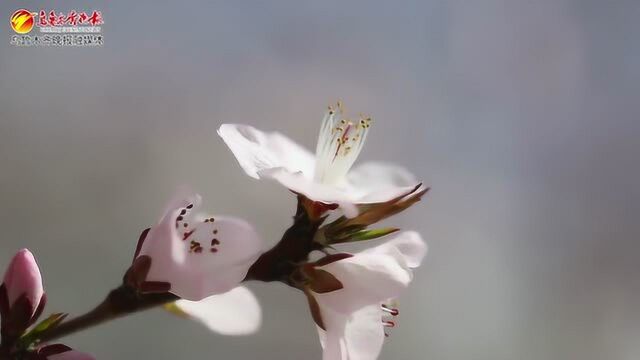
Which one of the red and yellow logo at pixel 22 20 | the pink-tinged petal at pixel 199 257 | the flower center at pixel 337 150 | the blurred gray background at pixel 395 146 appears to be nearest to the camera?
the pink-tinged petal at pixel 199 257

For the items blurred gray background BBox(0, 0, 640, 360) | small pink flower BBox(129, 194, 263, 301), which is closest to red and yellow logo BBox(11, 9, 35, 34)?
blurred gray background BBox(0, 0, 640, 360)

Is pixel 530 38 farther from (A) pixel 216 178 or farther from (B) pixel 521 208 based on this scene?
(A) pixel 216 178

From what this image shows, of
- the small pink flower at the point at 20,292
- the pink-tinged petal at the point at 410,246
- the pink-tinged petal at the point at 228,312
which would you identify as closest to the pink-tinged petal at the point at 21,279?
the small pink flower at the point at 20,292

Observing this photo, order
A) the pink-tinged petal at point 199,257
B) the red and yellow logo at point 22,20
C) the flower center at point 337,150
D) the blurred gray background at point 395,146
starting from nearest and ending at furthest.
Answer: the pink-tinged petal at point 199,257
the flower center at point 337,150
the red and yellow logo at point 22,20
the blurred gray background at point 395,146

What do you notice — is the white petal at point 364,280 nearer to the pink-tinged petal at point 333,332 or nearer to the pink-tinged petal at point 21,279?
the pink-tinged petal at point 333,332

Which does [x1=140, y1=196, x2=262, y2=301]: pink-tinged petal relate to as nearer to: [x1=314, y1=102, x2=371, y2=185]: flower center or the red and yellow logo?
[x1=314, y1=102, x2=371, y2=185]: flower center

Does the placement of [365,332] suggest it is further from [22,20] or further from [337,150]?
[22,20]

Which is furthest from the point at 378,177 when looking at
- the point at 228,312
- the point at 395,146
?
the point at 395,146
